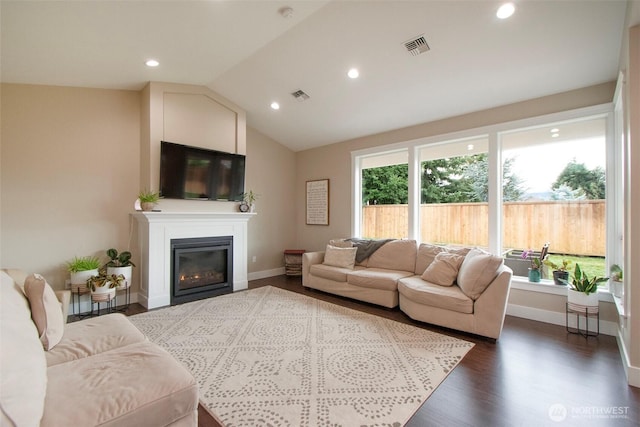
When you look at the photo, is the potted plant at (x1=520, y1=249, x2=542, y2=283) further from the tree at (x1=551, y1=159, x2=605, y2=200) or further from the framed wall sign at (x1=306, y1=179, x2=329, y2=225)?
the framed wall sign at (x1=306, y1=179, x2=329, y2=225)

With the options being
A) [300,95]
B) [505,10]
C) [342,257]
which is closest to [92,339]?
[342,257]

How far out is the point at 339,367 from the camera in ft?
7.66

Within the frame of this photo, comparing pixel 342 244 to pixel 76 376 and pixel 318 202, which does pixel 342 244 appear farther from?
pixel 76 376

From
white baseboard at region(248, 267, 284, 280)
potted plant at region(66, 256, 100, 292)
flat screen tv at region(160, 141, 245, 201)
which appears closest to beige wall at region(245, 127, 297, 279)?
white baseboard at region(248, 267, 284, 280)

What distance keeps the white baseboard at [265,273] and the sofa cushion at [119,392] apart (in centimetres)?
387

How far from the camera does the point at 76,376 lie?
1.43 metres

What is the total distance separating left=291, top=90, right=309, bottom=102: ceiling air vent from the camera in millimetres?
4164

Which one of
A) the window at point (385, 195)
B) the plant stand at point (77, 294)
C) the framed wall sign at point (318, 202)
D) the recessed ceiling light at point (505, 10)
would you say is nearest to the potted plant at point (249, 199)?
the framed wall sign at point (318, 202)

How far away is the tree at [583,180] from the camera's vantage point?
10.4 ft

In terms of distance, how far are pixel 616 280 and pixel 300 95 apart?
4.17 m

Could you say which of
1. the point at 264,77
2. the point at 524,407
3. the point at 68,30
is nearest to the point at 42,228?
the point at 68,30

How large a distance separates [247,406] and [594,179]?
13.4 feet

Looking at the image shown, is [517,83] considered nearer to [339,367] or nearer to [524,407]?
[524,407]

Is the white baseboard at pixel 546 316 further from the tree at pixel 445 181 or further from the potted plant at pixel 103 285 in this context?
the potted plant at pixel 103 285
